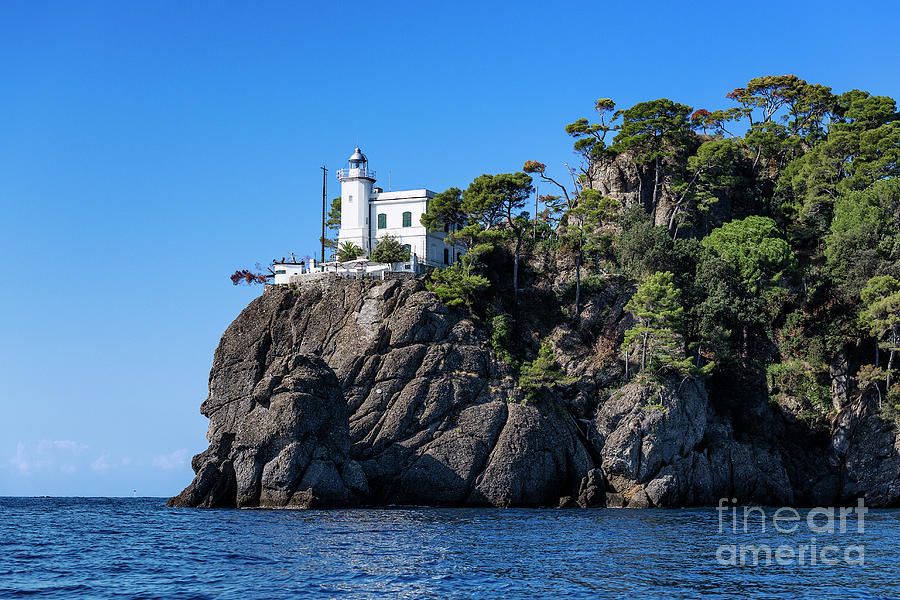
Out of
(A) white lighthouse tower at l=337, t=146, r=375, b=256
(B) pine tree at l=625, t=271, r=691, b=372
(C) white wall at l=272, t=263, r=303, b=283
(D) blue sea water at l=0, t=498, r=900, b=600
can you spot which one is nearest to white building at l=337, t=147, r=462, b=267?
(A) white lighthouse tower at l=337, t=146, r=375, b=256

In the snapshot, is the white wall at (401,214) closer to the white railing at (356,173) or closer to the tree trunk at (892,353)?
the white railing at (356,173)

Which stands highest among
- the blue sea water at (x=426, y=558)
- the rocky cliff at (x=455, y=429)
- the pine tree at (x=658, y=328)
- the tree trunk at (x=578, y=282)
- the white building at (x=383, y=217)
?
the white building at (x=383, y=217)

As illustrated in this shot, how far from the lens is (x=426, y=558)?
3278cm

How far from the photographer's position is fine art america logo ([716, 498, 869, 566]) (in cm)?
3284

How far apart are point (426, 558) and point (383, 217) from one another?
4542 cm

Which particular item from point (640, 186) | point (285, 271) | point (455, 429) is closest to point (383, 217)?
point (285, 271)

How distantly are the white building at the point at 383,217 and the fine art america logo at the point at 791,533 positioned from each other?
2979 centimetres

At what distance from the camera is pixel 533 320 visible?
6869cm

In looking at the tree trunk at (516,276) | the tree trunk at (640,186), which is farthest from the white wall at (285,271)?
the tree trunk at (640,186)

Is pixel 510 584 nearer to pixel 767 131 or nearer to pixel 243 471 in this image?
pixel 243 471

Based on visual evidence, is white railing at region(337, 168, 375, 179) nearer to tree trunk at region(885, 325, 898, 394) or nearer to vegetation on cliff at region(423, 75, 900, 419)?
vegetation on cliff at region(423, 75, 900, 419)

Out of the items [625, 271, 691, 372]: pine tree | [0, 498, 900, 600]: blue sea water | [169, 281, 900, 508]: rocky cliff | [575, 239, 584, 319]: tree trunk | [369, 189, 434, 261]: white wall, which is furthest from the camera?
[369, 189, 434, 261]: white wall

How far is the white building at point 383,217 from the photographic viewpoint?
73938mm

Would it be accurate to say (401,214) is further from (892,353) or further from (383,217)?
(892,353)
